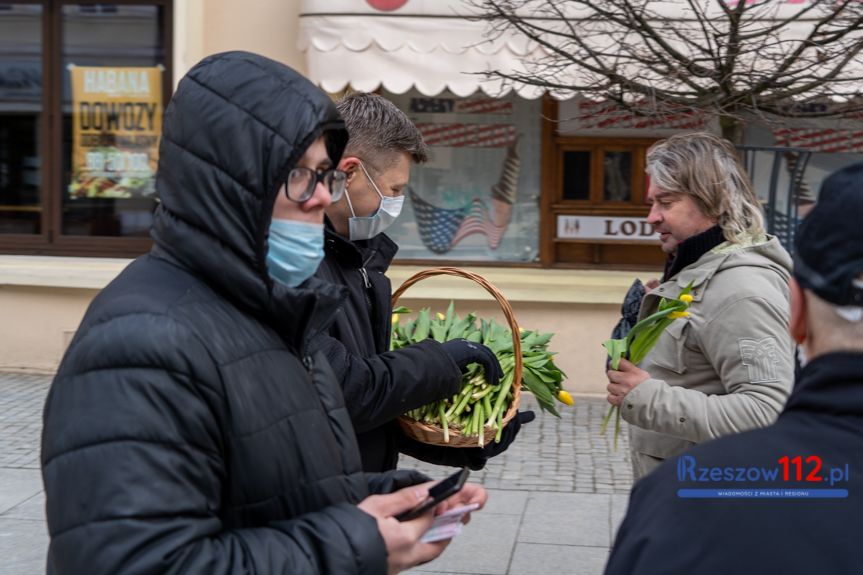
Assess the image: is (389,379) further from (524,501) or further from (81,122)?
(81,122)

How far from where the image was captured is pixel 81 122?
30.4ft

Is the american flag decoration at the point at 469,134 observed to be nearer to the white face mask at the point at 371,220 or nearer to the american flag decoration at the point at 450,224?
the american flag decoration at the point at 450,224

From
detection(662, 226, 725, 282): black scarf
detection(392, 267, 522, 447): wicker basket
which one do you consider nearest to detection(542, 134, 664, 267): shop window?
detection(662, 226, 725, 282): black scarf

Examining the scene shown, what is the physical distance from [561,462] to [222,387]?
5.44 m

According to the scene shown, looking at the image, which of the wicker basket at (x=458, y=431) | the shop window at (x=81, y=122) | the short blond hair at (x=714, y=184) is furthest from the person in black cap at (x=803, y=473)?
the shop window at (x=81, y=122)

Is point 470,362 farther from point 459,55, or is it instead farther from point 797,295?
point 459,55

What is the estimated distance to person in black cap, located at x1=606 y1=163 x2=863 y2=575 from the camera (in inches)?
56.6

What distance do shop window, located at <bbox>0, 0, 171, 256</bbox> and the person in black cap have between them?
804 cm

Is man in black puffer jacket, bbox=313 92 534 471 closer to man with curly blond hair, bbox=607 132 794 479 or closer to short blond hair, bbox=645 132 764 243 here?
man with curly blond hair, bbox=607 132 794 479

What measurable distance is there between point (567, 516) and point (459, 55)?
3.49 m

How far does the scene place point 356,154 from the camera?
10.4 feet

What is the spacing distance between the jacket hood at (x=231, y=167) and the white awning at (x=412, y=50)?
5.90 metres

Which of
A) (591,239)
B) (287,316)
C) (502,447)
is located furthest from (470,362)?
(591,239)

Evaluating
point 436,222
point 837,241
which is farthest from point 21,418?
point 837,241
